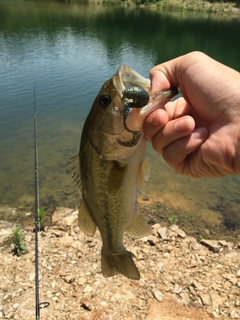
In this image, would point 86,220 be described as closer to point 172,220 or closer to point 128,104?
point 128,104

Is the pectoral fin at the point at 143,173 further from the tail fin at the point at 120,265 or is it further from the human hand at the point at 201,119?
the tail fin at the point at 120,265

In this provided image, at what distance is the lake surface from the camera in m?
Result: 8.02

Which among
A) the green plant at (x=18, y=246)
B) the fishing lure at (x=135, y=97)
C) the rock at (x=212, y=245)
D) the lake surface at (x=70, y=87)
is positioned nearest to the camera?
the fishing lure at (x=135, y=97)

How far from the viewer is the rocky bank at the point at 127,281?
14.2 ft

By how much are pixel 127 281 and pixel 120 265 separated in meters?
2.29

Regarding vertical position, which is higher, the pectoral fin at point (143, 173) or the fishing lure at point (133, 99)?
the fishing lure at point (133, 99)

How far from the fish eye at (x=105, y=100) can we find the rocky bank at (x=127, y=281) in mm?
3360

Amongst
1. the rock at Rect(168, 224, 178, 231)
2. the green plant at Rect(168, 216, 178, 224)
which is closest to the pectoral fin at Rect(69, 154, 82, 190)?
the rock at Rect(168, 224, 178, 231)

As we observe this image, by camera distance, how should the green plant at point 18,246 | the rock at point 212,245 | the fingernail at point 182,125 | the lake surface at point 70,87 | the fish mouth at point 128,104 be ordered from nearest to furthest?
the fish mouth at point 128,104
the fingernail at point 182,125
the green plant at point 18,246
the rock at point 212,245
the lake surface at point 70,87

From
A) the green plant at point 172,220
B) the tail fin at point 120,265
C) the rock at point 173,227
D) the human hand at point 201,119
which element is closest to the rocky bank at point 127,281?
the rock at point 173,227

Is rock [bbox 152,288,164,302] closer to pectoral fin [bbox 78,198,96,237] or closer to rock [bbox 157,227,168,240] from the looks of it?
rock [bbox 157,227,168,240]

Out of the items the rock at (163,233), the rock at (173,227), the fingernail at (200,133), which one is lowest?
the rock at (173,227)

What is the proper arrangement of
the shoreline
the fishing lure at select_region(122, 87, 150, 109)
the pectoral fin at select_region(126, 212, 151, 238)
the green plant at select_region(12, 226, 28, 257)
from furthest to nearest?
the shoreline
the green plant at select_region(12, 226, 28, 257)
the pectoral fin at select_region(126, 212, 151, 238)
the fishing lure at select_region(122, 87, 150, 109)

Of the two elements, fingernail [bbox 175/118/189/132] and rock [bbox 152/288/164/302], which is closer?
fingernail [bbox 175/118/189/132]
